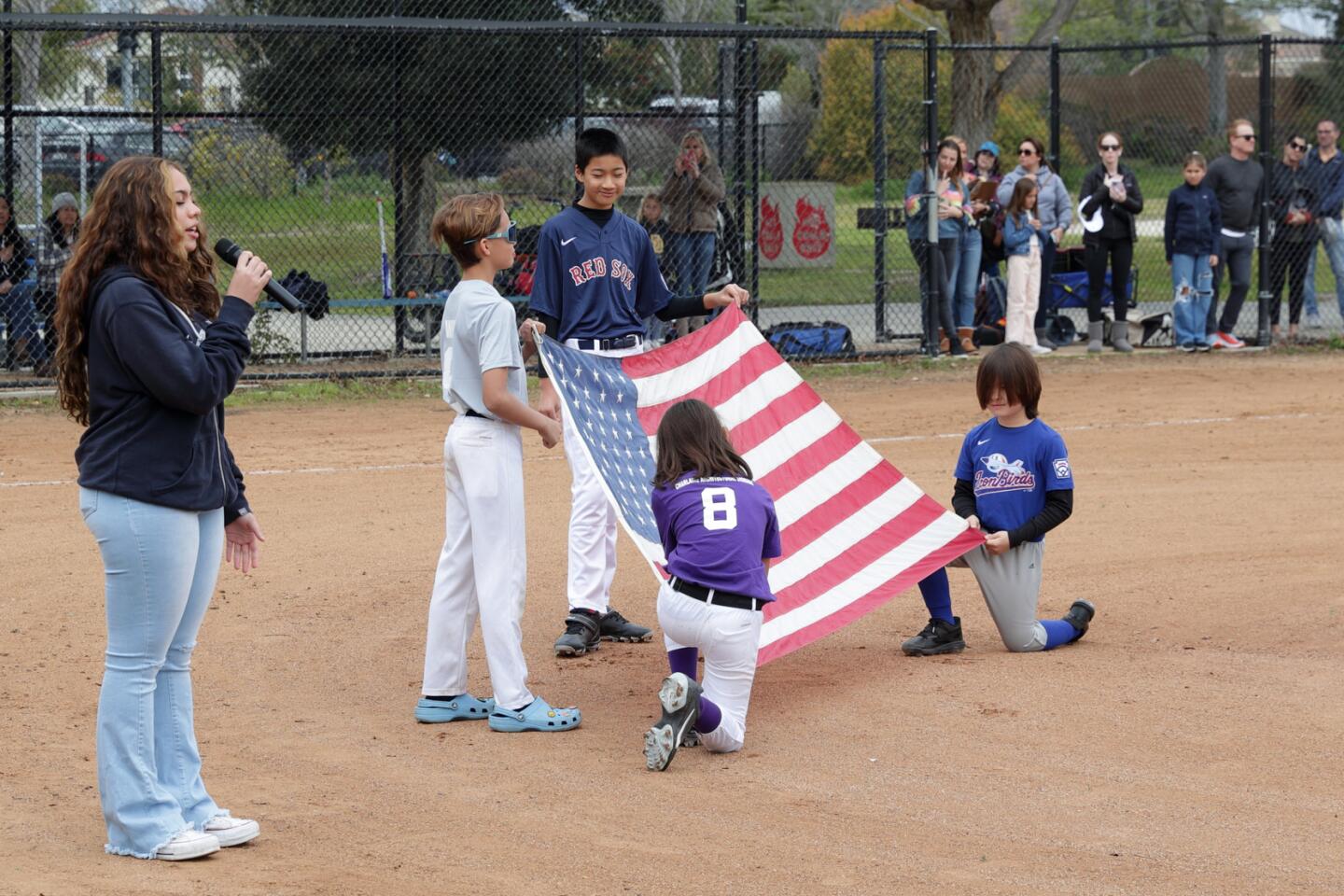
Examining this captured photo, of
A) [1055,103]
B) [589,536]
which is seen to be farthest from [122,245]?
[1055,103]

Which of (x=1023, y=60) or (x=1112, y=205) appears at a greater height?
(x=1023, y=60)

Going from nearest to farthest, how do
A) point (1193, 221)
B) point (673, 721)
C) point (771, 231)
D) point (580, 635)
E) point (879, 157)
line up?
1. point (673, 721)
2. point (580, 635)
3. point (879, 157)
4. point (1193, 221)
5. point (771, 231)

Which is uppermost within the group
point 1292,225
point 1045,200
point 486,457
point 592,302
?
point 1045,200

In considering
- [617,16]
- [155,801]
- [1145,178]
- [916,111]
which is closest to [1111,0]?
[1145,178]

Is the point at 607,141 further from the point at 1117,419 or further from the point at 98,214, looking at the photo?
the point at 1117,419

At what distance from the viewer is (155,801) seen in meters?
4.62

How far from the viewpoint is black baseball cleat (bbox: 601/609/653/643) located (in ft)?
24.1

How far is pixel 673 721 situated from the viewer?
18.1 ft

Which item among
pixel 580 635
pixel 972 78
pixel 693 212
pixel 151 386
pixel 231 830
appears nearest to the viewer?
pixel 151 386

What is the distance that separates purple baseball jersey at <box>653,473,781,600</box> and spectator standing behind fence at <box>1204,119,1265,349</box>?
40.3 ft

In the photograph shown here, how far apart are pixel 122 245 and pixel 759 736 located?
9.29ft

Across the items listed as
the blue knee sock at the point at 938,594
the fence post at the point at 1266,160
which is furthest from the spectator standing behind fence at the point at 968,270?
the blue knee sock at the point at 938,594

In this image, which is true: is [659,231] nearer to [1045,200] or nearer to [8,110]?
[1045,200]

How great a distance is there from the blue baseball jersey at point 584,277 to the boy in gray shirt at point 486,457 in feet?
4.05
